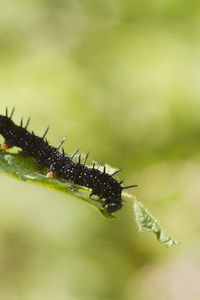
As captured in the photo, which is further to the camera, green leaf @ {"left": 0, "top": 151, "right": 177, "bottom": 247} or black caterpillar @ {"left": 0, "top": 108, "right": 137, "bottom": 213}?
black caterpillar @ {"left": 0, "top": 108, "right": 137, "bottom": 213}

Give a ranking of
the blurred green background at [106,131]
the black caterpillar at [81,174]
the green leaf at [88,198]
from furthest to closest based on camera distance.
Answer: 1. the blurred green background at [106,131]
2. the black caterpillar at [81,174]
3. the green leaf at [88,198]

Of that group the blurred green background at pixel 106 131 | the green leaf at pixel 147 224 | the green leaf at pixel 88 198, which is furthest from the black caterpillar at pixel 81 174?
the blurred green background at pixel 106 131

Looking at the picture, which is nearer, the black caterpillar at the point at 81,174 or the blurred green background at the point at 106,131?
the black caterpillar at the point at 81,174

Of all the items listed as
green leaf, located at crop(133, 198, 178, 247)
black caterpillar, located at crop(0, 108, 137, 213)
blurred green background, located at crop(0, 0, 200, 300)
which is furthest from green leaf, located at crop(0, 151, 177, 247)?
blurred green background, located at crop(0, 0, 200, 300)

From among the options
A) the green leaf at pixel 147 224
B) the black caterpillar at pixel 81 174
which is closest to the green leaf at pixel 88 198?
the green leaf at pixel 147 224

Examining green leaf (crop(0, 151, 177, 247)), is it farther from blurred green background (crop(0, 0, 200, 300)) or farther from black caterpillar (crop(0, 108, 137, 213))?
blurred green background (crop(0, 0, 200, 300))

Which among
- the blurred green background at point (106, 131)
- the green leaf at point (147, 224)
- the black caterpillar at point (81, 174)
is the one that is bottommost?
the green leaf at point (147, 224)

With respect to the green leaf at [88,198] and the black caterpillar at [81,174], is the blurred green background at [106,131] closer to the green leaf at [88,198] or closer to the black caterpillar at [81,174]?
the black caterpillar at [81,174]

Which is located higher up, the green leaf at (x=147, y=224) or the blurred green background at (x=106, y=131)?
the blurred green background at (x=106, y=131)

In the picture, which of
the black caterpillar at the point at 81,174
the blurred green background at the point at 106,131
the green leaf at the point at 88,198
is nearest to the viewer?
the green leaf at the point at 88,198

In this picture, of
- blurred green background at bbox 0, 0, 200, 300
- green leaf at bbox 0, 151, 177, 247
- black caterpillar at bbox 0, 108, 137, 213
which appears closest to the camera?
green leaf at bbox 0, 151, 177, 247
